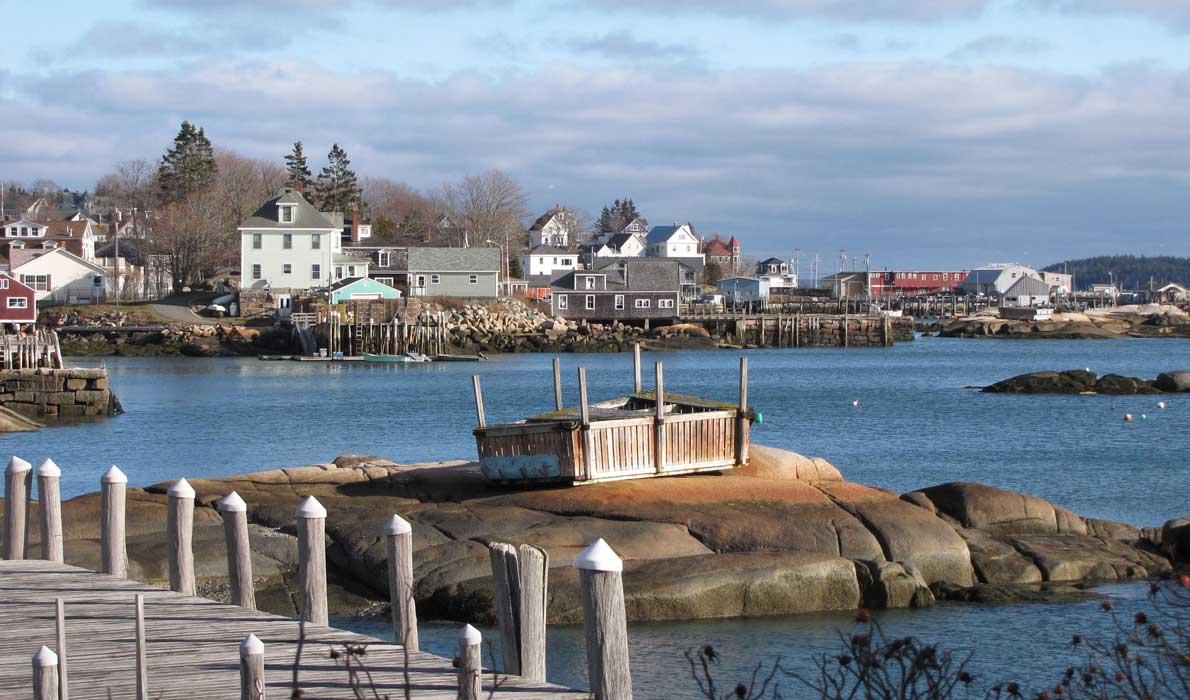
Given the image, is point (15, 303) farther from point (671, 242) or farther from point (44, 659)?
point (671, 242)

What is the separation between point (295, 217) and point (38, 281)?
1992 cm

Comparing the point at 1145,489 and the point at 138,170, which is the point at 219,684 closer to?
the point at 1145,489

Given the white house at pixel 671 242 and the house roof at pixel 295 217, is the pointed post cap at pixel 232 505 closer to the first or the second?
the house roof at pixel 295 217

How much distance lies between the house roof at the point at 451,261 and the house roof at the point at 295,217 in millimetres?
6045

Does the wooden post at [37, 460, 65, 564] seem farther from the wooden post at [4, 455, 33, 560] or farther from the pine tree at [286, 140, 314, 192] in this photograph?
the pine tree at [286, 140, 314, 192]

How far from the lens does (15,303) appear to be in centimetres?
7462

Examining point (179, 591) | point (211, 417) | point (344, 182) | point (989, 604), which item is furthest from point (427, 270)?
point (179, 591)

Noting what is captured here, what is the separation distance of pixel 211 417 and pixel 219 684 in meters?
45.7

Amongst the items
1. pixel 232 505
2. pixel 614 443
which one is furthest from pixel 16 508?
pixel 614 443

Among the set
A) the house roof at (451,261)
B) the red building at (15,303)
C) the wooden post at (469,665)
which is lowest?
the wooden post at (469,665)

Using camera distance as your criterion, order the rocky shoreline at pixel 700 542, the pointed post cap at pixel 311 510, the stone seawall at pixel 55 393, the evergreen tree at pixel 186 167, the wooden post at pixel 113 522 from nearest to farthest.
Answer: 1. the pointed post cap at pixel 311 510
2. the wooden post at pixel 113 522
3. the rocky shoreline at pixel 700 542
4. the stone seawall at pixel 55 393
5. the evergreen tree at pixel 186 167

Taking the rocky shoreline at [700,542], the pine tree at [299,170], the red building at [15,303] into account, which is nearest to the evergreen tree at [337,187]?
the pine tree at [299,170]

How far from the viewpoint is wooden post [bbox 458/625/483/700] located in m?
7.59

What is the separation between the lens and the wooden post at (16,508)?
14.3 metres
